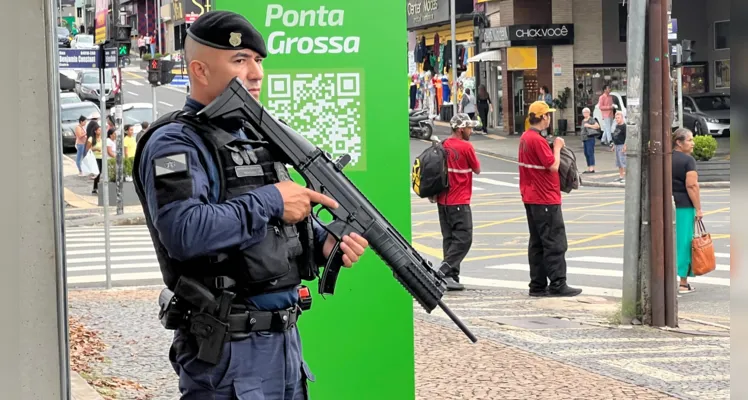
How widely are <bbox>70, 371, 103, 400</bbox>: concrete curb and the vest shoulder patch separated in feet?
11.4

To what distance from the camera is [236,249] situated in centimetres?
372

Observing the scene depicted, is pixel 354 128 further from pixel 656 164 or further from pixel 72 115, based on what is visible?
pixel 72 115

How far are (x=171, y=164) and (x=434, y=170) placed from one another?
8.79 m

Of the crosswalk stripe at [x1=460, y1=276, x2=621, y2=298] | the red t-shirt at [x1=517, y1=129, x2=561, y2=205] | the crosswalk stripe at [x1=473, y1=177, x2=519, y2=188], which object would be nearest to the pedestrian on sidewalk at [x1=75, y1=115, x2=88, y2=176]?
the crosswalk stripe at [x1=473, y1=177, x2=519, y2=188]

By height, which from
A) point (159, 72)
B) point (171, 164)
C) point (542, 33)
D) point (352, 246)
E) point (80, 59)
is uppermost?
point (542, 33)

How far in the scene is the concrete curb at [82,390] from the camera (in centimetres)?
692

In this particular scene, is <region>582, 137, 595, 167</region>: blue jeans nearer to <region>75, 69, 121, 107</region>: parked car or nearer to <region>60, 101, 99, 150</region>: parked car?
<region>60, 101, 99, 150</region>: parked car

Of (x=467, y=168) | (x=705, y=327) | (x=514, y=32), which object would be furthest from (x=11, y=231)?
(x=514, y=32)

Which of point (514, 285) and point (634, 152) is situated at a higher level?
point (634, 152)

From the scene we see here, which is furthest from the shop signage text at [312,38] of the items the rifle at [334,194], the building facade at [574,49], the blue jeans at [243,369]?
the building facade at [574,49]

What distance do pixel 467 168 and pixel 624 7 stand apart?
1245 inches

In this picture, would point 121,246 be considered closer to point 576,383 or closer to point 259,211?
point 576,383

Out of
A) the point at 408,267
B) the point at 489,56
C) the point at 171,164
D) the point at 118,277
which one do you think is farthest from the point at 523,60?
the point at 171,164

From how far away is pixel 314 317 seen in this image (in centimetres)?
590
